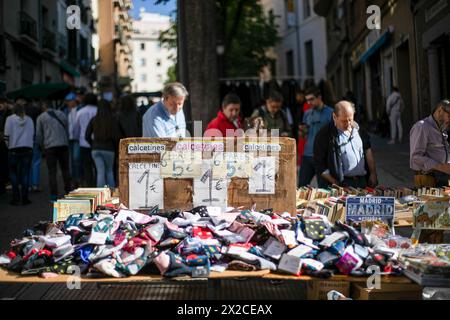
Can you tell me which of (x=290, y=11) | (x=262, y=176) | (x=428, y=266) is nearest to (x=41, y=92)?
(x=262, y=176)

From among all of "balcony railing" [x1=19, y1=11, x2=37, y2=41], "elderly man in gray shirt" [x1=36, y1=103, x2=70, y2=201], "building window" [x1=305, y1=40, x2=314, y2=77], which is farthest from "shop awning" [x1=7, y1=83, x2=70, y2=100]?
"building window" [x1=305, y1=40, x2=314, y2=77]

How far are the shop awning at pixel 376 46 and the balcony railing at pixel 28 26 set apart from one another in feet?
30.7

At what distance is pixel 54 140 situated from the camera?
9.52m

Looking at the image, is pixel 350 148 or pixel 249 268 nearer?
pixel 249 268

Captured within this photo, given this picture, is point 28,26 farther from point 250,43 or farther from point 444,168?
point 250,43

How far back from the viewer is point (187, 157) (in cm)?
397

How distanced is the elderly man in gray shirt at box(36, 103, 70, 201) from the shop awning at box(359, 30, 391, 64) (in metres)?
10.2

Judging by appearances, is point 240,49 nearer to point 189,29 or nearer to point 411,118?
point 411,118

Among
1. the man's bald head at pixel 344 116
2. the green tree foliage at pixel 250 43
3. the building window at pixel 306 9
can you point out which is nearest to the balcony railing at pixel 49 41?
the man's bald head at pixel 344 116

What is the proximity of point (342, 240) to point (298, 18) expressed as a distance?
35.4 metres

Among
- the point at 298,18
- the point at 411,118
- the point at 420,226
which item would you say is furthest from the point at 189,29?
the point at 298,18

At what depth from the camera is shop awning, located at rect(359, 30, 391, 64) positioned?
16.6m

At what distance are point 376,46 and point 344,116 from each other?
13.5 m
